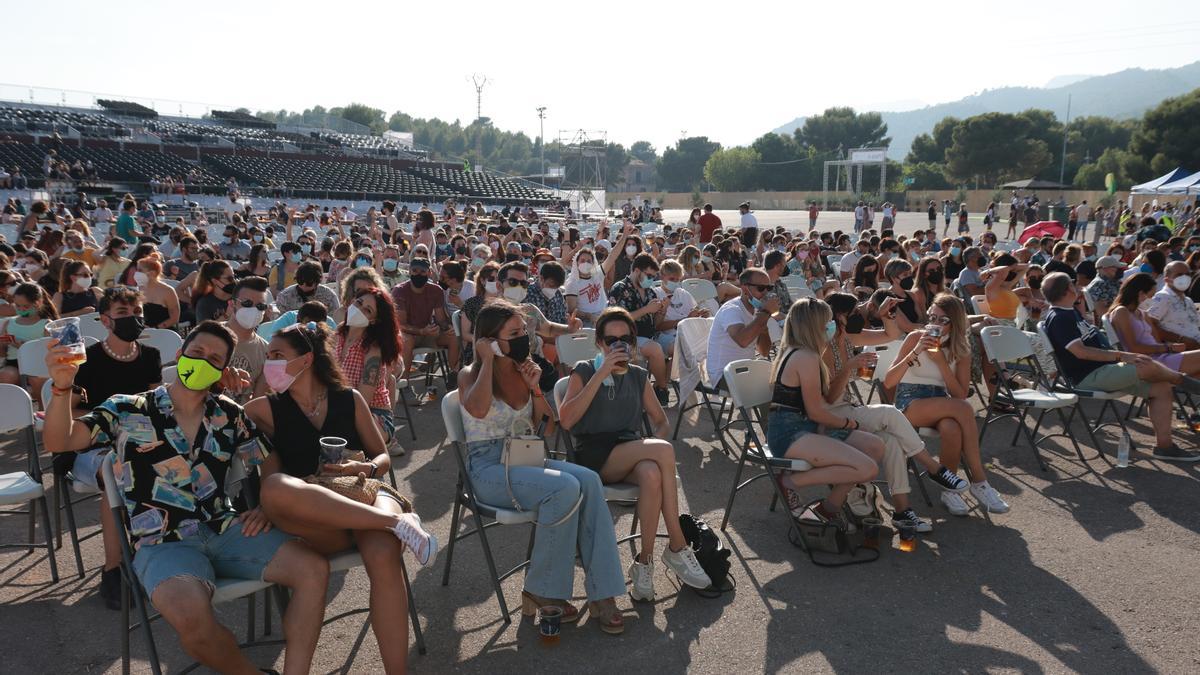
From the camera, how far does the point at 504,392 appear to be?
3.84m

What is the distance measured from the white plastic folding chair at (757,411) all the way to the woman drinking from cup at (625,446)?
0.71m

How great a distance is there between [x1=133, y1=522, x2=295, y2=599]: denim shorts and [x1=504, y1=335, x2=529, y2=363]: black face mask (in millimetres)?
1253

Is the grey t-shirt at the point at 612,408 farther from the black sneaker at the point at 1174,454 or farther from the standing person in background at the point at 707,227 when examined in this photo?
the standing person in background at the point at 707,227

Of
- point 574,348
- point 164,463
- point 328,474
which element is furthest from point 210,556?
point 574,348

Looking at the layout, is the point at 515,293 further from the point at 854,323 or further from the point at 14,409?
the point at 14,409

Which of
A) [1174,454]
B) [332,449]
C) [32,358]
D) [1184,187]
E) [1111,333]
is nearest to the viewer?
[332,449]

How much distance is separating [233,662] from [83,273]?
5.30 m

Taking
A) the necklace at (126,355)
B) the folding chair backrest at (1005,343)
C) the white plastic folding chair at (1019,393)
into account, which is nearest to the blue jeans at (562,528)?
the necklace at (126,355)

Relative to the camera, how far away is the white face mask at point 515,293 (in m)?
6.77

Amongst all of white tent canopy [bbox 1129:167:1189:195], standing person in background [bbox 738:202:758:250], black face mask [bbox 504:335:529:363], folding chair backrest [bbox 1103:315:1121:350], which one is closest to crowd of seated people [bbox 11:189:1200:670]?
black face mask [bbox 504:335:529:363]

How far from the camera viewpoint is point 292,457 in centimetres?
333

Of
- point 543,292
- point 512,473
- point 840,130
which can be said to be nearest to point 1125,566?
point 512,473

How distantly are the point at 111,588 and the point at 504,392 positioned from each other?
2.05 meters

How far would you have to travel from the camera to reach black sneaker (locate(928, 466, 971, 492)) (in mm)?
4852
